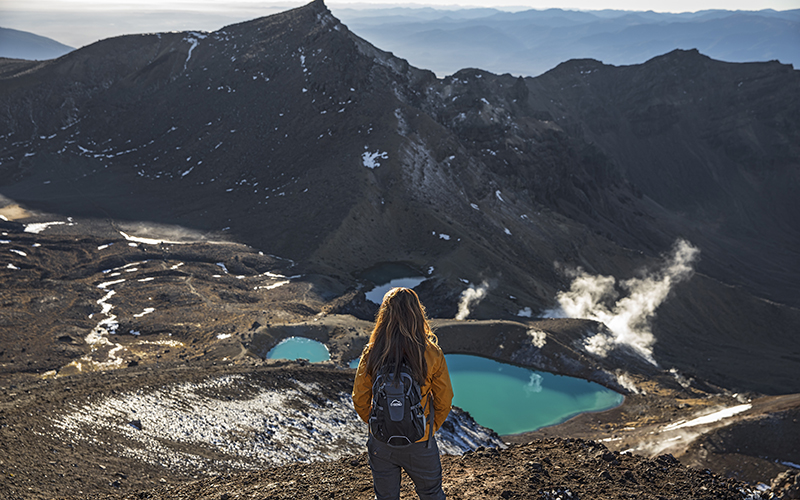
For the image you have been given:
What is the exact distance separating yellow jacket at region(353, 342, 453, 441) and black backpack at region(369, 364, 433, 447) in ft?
0.60

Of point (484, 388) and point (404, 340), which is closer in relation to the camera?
point (404, 340)

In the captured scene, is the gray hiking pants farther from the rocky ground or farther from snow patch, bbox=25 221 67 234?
snow patch, bbox=25 221 67 234

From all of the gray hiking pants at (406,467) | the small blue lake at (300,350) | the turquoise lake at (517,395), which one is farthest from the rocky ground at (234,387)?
the gray hiking pants at (406,467)

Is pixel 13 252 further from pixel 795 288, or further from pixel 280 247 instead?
pixel 795 288

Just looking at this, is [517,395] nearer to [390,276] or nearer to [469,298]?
[469,298]

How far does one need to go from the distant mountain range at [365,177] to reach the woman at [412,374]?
5948cm

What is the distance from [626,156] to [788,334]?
117m

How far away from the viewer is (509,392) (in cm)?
4600

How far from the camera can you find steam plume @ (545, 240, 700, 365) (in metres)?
74.6

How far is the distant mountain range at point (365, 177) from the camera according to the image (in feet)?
259

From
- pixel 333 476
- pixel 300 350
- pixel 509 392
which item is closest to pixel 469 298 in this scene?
pixel 509 392

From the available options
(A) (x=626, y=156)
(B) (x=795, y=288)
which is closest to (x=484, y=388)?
(B) (x=795, y=288)

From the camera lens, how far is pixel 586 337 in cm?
6075

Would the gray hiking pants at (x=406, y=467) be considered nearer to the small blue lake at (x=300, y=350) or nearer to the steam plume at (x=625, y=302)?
the small blue lake at (x=300, y=350)
